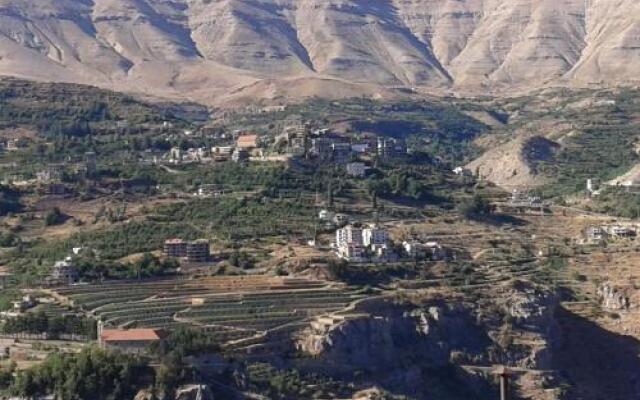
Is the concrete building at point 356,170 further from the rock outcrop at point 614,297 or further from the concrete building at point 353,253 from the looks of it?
the rock outcrop at point 614,297

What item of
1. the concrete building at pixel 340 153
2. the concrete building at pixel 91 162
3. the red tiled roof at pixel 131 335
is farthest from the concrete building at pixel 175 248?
the concrete building at pixel 340 153

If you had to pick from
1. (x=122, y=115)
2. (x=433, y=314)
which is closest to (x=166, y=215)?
(x=433, y=314)

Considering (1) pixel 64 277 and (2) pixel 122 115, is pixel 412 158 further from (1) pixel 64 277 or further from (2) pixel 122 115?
(1) pixel 64 277

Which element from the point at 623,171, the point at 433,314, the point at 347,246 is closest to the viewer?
the point at 433,314

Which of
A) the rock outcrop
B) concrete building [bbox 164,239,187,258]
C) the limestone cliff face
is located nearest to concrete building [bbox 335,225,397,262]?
the limestone cliff face

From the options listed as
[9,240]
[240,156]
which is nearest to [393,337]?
[9,240]
